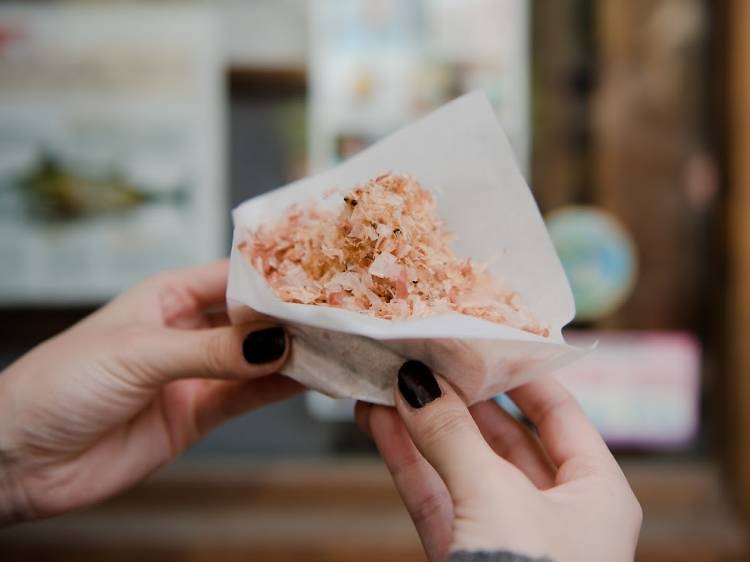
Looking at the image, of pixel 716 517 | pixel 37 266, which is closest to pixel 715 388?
pixel 716 517

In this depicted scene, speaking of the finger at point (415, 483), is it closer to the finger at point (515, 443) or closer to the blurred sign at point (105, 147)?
the finger at point (515, 443)

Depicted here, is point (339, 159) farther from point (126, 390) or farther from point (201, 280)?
point (126, 390)

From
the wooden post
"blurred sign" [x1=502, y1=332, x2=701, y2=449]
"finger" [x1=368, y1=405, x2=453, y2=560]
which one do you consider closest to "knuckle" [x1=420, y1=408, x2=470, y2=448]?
"finger" [x1=368, y1=405, x2=453, y2=560]

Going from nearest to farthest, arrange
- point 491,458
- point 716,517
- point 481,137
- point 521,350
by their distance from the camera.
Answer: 1. point 491,458
2. point 521,350
3. point 481,137
4. point 716,517

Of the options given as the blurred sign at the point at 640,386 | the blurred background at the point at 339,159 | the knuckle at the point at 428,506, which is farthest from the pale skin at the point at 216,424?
the blurred sign at the point at 640,386

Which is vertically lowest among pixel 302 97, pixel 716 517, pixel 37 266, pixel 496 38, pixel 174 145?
pixel 716 517

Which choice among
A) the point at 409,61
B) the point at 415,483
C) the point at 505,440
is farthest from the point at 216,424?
the point at 409,61

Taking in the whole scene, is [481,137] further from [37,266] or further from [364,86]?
[37,266]
